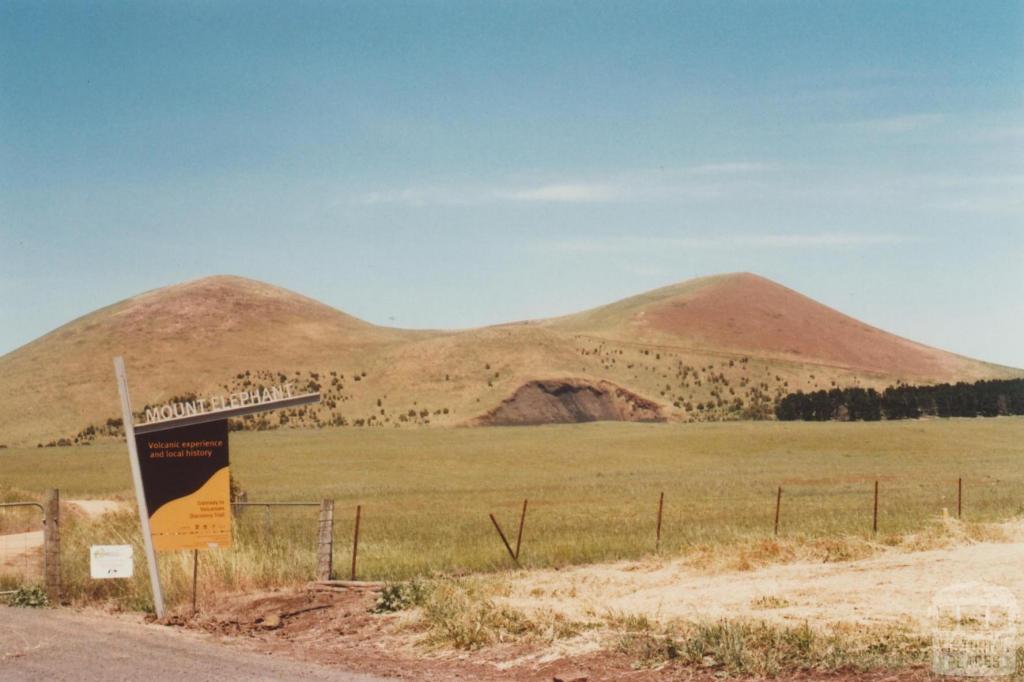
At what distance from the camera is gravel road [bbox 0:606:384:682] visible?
13.1 m

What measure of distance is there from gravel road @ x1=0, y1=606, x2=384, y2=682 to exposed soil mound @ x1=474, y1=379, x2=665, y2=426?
86.0 metres

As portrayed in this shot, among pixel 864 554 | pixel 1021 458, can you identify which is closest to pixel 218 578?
pixel 864 554

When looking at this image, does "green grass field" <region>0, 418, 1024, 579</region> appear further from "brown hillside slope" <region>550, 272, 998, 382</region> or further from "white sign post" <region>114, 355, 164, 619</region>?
"brown hillside slope" <region>550, 272, 998, 382</region>

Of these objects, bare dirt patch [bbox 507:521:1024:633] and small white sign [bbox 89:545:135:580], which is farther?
small white sign [bbox 89:545:135:580]

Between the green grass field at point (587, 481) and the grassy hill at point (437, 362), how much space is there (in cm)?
1904

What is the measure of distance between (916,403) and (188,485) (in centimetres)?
8936

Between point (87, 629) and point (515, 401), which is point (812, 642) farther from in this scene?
point (515, 401)

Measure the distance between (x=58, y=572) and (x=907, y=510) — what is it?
24402 mm

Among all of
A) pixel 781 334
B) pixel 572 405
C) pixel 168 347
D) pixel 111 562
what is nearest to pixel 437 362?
pixel 572 405

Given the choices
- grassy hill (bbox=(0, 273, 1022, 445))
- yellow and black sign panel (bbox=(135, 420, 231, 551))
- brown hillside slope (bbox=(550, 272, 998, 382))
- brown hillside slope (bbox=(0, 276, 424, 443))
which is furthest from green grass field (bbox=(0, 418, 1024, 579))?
brown hillside slope (bbox=(550, 272, 998, 382))

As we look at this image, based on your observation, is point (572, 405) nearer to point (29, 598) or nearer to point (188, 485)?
point (29, 598)

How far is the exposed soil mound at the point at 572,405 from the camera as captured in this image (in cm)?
10531

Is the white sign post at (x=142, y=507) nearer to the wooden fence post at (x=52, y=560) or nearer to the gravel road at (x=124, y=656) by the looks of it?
the gravel road at (x=124, y=656)

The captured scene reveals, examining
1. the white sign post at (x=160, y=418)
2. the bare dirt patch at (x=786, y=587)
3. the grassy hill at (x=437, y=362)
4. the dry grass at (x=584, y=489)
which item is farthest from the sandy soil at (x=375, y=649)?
the grassy hill at (x=437, y=362)
